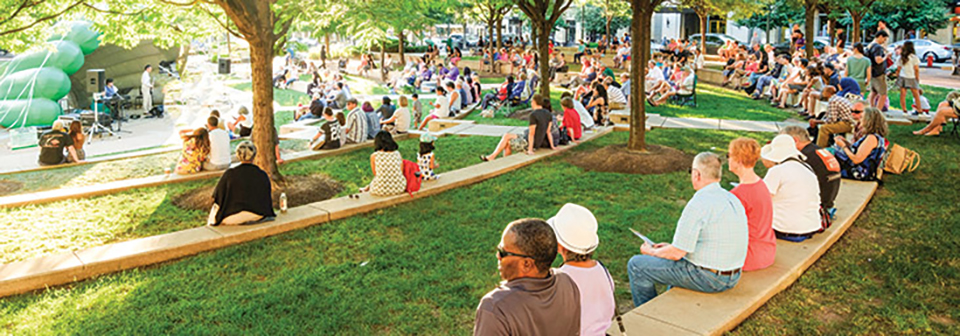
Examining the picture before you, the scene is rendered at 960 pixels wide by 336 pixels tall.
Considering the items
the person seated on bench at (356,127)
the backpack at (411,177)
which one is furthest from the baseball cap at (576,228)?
the person seated on bench at (356,127)

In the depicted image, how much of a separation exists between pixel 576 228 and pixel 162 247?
5.20 metres

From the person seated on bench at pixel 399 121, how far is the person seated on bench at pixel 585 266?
39.7ft

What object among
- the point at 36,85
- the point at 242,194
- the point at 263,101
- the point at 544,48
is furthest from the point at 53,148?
the point at 544,48

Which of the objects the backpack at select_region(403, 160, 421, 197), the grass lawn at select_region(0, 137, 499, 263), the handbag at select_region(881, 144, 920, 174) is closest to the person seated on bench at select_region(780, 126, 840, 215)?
the handbag at select_region(881, 144, 920, 174)

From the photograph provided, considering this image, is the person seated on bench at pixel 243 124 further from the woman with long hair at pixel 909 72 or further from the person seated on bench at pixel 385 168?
the woman with long hair at pixel 909 72

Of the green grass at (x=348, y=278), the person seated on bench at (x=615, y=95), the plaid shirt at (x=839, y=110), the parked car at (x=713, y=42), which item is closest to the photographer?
the green grass at (x=348, y=278)

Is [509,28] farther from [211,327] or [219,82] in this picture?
[211,327]

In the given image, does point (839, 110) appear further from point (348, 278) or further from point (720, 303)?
point (348, 278)

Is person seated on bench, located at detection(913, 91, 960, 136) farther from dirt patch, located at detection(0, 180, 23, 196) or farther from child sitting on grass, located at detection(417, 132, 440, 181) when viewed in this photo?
dirt patch, located at detection(0, 180, 23, 196)

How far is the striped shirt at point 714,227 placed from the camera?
477 centimetres

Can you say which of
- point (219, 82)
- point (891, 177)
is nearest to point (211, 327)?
point (891, 177)

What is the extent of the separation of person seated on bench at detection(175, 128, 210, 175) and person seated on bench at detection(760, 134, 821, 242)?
923 cm

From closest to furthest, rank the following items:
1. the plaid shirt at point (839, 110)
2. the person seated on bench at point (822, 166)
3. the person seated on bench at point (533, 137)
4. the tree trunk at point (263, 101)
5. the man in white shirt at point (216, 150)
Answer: the person seated on bench at point (822, 166), the tree trunk at point (263, 101), the plaid shirt at point (839, 110), the man in white shirt at point (216, 150), the person seated on bench at point (533, 137)

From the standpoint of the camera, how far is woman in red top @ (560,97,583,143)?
43.4 ft
